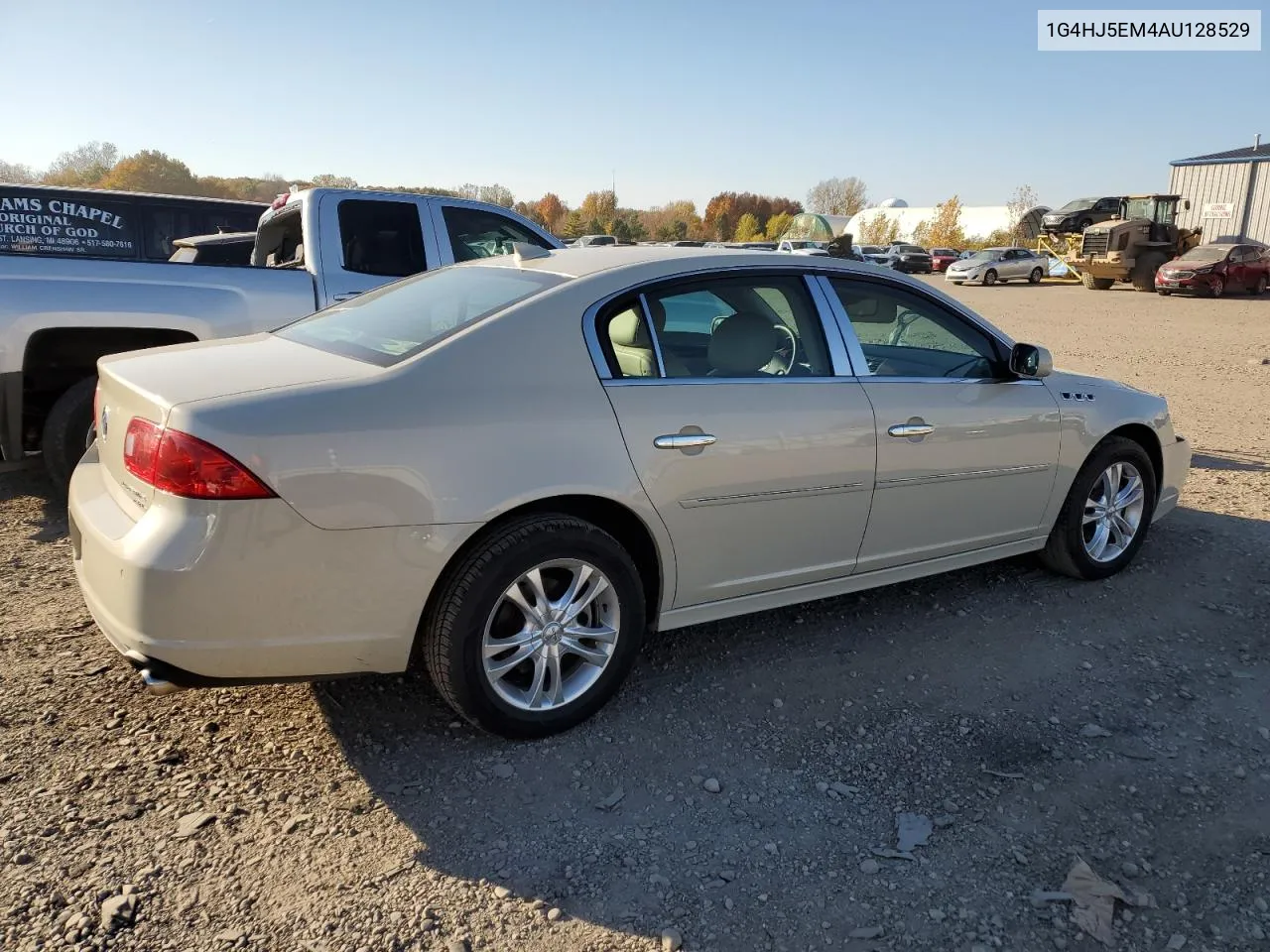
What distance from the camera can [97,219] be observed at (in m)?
11.3

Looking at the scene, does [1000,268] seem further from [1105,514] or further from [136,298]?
[136,298]

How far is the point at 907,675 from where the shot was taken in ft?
12.2

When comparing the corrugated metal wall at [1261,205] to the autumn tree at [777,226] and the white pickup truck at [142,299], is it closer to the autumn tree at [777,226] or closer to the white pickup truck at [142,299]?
the white pickup truck at [142,299]

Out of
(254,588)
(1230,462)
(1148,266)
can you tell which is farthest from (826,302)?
(1148,266)

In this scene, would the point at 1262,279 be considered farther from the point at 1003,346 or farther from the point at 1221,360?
the point at 1003,346

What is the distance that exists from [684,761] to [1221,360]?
13794 mm

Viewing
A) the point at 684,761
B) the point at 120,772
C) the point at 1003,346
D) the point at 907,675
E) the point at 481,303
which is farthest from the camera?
the point at 1003,346

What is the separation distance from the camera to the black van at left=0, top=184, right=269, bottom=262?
36.1 feet

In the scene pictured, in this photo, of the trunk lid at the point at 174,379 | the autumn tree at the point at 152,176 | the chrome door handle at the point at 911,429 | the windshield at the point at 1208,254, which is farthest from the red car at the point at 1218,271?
the autumn tree at the point at 152,176

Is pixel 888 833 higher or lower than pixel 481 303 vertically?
lower

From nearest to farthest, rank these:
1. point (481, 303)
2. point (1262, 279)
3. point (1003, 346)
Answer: point (481, 303)
point (1003, 346)
point (1262, 279)

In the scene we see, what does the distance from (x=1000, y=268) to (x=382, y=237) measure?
123 feet

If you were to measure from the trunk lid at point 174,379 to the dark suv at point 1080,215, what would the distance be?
4031 centimetres

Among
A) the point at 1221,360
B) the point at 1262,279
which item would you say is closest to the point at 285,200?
the point at 1221,360
